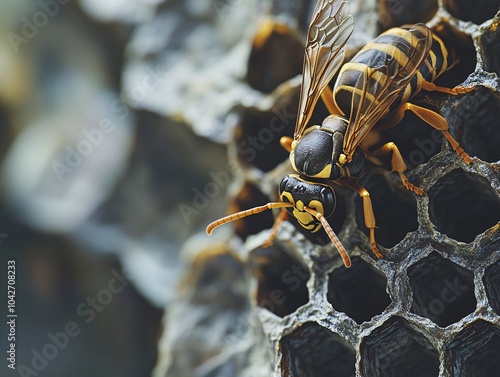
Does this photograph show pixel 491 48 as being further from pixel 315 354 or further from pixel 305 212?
pixel 315 354

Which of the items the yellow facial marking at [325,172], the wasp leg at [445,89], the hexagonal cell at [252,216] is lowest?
the hexagonal cell at [252,216]

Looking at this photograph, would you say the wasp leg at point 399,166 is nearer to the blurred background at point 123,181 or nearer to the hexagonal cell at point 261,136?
the hexagonal cell at point 261,136

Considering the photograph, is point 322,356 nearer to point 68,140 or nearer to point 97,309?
point 97,309

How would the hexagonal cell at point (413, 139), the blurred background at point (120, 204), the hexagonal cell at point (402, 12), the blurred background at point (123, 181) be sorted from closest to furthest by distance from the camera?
the hexagonal cell at point (413, 139) < the hexagonal cell at point (402, 12) < the blurred background at point (123, 181) < the blurred background at point (120, 204)

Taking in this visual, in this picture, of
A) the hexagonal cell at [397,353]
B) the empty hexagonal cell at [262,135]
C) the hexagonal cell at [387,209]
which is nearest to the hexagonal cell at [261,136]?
the empty hexagonal cell at [262,135]

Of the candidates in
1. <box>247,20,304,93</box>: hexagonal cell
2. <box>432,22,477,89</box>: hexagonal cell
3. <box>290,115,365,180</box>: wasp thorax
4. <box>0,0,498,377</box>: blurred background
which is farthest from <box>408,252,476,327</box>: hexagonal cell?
<box>247,20,304,93</box>: hexagonal cell

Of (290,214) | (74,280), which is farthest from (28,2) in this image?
(290,214)

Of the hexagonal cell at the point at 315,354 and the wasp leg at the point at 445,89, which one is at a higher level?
the wasp leg at the point at 445,89

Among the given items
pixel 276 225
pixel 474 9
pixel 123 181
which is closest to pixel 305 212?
pixel 276 225
